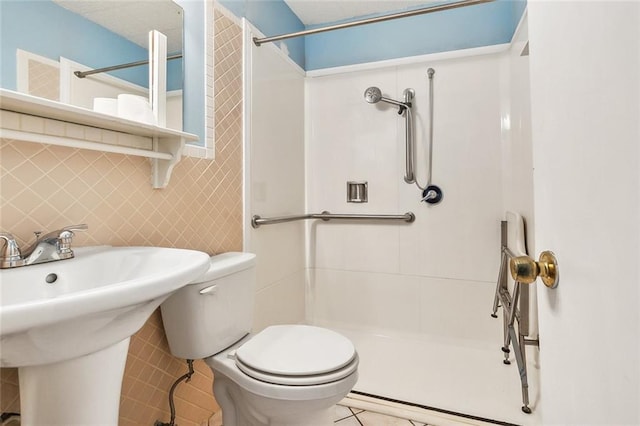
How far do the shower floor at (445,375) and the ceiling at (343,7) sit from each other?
6.94ft

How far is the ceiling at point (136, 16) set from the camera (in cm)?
100

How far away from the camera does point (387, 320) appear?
88.7 inches

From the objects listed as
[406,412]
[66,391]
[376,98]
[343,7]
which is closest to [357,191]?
[376,98]

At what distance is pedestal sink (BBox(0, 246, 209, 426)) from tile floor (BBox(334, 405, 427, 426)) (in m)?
1.02

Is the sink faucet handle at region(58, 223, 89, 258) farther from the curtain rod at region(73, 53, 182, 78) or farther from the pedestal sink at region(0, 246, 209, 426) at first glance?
the curtain rod at region(73, 53, 182, 78)

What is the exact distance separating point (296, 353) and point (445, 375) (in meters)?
1.06

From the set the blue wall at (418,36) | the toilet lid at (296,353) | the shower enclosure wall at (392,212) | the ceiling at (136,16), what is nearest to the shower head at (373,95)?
the shower enclosure wall at (392,212)

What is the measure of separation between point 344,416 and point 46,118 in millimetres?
1540

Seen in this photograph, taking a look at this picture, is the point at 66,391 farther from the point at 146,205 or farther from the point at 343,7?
the point at 343,7

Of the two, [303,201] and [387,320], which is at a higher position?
[303,201]

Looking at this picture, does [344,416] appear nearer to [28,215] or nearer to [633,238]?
[28,215]

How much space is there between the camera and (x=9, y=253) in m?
0.75

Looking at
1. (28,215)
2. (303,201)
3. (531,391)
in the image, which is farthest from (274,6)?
(531,391)

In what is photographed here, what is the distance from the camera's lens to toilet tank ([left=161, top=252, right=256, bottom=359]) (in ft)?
3.67
